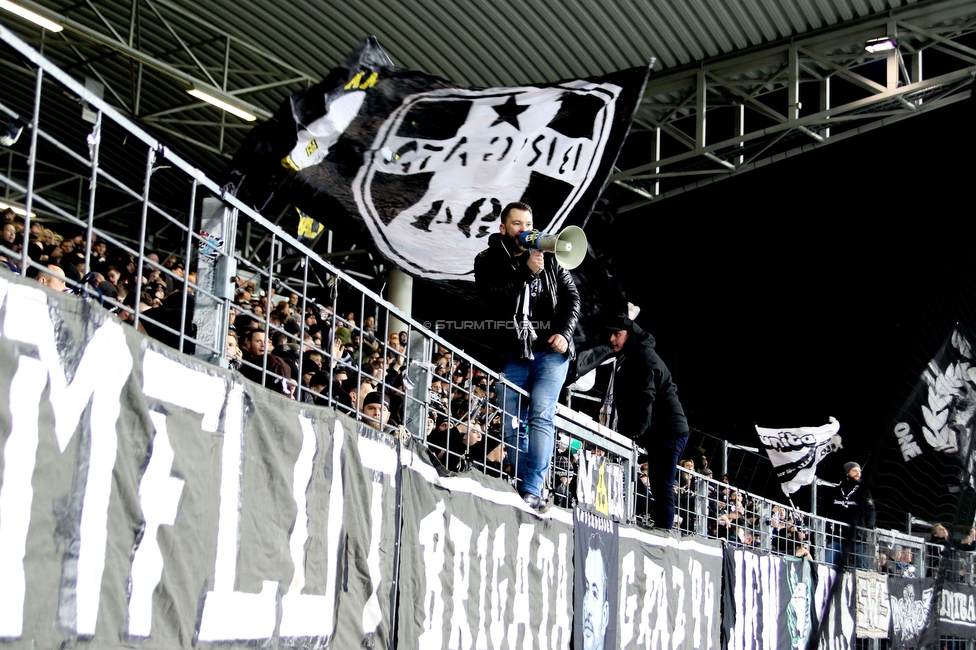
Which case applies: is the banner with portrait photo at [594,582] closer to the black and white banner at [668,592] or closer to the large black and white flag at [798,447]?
the black and white banner at [668,592]

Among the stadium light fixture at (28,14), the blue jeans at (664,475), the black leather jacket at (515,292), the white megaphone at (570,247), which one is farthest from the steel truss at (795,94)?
the black leather jacket at (515,292)

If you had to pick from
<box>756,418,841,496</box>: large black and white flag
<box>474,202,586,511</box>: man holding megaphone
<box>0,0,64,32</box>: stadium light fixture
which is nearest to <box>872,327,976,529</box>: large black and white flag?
<box>474,202,586,511</box>: man holding megaphone

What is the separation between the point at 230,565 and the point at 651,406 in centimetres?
647

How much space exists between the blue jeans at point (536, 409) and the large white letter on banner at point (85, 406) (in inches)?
171

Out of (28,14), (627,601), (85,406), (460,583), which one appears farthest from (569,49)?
(85,406)

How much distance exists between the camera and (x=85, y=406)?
10.1ft

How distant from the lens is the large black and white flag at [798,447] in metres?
19.0

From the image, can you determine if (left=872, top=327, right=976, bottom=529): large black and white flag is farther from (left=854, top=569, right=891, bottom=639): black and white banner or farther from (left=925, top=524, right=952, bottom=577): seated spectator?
(left=854, top=569, right=891, bottom=639): black and white banner

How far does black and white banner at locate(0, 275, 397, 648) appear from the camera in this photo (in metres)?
2.83

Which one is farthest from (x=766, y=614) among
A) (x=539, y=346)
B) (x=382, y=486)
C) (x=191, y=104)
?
(x=191, y=104)

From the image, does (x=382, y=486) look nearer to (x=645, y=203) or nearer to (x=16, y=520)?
(x=16, y=520)

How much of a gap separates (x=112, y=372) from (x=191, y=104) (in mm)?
17967

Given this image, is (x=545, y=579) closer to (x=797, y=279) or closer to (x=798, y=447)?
(x=798, y=447)

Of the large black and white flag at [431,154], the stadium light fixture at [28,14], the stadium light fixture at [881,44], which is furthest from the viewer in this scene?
the stadium light fixture at [881,44]
